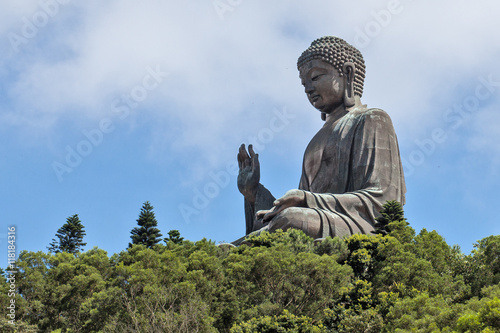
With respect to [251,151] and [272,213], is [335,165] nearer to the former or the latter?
[251,151]

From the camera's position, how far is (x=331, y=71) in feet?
60.1

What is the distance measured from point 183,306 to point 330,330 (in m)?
2.00

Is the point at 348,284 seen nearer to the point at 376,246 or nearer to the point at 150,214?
the point at 376,246

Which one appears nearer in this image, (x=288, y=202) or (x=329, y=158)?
(x=288, y=202)

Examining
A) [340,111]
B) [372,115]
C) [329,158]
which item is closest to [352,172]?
[329,158]

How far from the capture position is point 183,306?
38.7 feet

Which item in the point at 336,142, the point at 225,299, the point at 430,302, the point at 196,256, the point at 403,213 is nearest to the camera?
the point at 430,302

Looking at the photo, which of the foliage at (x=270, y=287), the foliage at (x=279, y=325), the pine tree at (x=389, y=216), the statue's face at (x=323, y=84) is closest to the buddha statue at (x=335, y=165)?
the statue's face at (x=323, y=84)

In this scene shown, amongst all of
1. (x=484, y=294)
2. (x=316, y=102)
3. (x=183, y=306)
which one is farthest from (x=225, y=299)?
(x=316, y=102)

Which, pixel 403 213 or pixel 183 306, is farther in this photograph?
pixel 403 213

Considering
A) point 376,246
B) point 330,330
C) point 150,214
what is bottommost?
point 330,330

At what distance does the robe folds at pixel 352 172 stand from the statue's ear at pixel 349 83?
0.22 meters

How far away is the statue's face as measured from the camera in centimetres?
1830

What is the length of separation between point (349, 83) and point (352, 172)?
2207 mm
